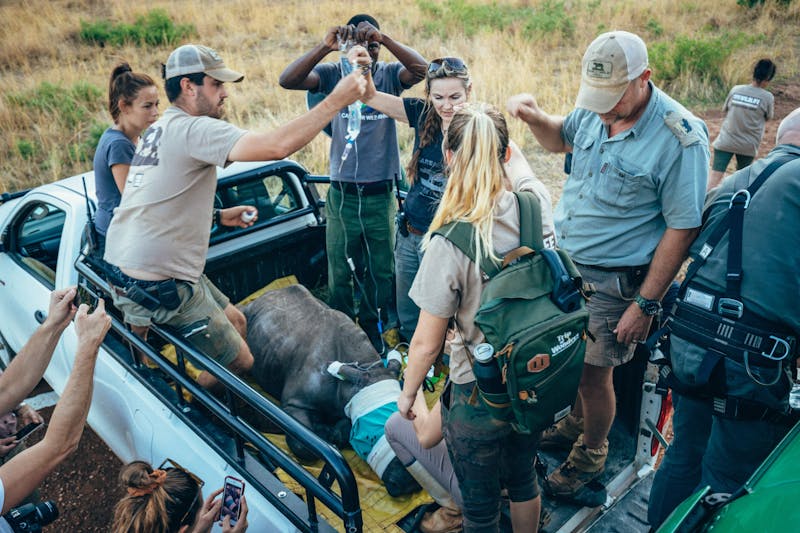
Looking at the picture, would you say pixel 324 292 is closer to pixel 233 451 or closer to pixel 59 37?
pixel 233 451

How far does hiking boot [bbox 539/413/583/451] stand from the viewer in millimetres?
3340

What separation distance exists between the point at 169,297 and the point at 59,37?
17.3 meters

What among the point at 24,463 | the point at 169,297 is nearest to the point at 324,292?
the point at 169,297

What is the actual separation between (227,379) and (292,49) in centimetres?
1527

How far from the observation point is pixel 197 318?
3395 mm

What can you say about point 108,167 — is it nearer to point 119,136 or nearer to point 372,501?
point 119,136

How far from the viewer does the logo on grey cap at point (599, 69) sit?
2.79 metres

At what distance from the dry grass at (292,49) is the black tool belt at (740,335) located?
6.18 meters

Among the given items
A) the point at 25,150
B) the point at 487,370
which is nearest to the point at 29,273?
the point at 487,370

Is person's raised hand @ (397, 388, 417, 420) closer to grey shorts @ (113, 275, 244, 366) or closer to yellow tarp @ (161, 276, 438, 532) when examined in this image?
yellow tarp @ (161, 276, 438, 532)

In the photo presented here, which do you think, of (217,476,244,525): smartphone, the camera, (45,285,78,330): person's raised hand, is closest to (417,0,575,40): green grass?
(45,285,78,330): person's raised hand

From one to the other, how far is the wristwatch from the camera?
2.69 m

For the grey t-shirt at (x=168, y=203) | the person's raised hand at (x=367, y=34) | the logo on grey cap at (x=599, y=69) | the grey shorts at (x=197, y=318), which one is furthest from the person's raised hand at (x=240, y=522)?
the person's raised hand at (x=367, y=34)

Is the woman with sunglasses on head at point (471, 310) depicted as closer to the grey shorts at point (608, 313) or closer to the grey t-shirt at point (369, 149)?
the grey shorts at point (608, 313)
